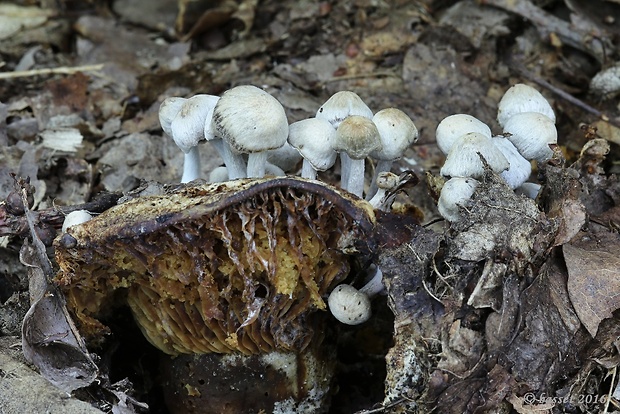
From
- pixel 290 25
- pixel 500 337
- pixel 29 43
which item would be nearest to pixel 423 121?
pixel 290 25

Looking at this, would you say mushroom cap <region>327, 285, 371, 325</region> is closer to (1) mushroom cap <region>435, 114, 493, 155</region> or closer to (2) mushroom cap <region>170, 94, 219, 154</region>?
(1) mushroom cap <region>435, 114, 493, 155</region>

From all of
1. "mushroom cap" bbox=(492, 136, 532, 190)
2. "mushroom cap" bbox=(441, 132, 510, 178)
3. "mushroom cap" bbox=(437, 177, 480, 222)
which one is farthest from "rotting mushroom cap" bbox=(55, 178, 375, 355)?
"mushroom cap" bbox=(492, 136, 532, 190)

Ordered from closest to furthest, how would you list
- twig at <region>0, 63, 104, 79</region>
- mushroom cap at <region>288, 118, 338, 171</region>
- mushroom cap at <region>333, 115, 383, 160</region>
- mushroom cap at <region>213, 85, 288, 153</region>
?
mushroom cap at <region>213, 85, 288, 153</region> → mushroom cap at <region>333, 115, 383, 160</region> → mushroom cap at <region>288, 118, 338, 171</region> → twig at <region>0, 63, 104, 79</region>

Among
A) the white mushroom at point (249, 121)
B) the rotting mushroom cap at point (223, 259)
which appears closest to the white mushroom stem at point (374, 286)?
the rotting mushroom cap at point (223, 259)

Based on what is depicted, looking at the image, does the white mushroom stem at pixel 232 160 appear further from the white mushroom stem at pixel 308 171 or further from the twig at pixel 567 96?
the twig at pixel 567 96

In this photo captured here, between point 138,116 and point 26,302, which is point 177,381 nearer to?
point 26,302

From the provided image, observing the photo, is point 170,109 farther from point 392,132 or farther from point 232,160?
point 392,132
